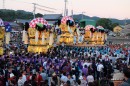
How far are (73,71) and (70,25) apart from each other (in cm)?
2308

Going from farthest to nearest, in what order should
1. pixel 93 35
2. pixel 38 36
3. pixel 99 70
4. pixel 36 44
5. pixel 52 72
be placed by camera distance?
pixel 93 35 < pixel 38 36 < pixel 36 44 < pixel 99 70 < pixel 52 72

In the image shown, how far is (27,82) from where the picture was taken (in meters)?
12.5

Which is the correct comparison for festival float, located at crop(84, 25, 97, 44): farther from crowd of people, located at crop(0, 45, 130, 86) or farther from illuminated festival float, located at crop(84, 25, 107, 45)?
crowd of people, located at crop(0, 45, 130, 86)

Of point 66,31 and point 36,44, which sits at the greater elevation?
point 66,31

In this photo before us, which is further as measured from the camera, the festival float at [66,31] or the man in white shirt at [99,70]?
the festival float at [66,31]

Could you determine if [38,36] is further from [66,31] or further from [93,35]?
[93,35]

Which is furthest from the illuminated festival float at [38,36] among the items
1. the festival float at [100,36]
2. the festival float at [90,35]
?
the festival float at [100,36]

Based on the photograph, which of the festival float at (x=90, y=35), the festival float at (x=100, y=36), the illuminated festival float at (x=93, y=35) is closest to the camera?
the festival float at (x=90, y=35)

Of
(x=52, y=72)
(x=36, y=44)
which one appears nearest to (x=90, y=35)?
(x=36, y=44)

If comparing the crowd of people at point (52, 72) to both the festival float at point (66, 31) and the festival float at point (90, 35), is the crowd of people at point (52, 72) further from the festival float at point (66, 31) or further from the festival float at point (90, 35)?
the festival float at point (90, 35)

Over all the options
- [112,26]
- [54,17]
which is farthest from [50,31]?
[112,26]

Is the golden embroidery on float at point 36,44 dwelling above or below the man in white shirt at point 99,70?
above

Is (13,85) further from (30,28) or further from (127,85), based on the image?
(30,28)

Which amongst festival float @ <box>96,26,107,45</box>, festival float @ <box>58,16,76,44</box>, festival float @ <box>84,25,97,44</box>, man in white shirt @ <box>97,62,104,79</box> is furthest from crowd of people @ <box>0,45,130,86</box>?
festival float @ <box>96,26,107,45</box>
